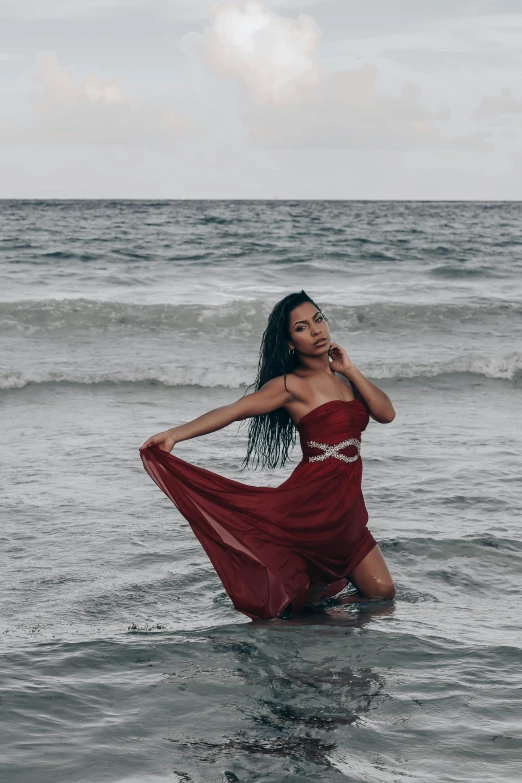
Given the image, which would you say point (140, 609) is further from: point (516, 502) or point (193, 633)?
point (516, 502)

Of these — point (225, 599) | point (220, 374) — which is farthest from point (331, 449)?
point (220, 374)

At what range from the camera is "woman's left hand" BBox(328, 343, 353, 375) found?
16.8 feet

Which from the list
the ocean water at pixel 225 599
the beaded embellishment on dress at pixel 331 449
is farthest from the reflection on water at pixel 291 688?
the beaded embellishment on dress at pixel 331 449

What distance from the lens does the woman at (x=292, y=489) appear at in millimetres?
5055

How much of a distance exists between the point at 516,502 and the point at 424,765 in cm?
397

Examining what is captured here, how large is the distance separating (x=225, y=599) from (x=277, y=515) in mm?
775

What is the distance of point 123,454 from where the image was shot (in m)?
8.86

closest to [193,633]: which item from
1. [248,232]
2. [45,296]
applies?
[45,296]

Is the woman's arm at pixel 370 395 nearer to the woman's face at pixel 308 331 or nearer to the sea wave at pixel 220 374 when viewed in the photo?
the woman's face at pixel 308 331

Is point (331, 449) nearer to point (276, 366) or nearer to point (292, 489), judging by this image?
point (292, 489)

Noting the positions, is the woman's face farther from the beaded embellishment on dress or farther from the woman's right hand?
Answer: the woman's right hand

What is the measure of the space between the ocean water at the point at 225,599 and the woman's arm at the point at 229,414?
999 millimetres

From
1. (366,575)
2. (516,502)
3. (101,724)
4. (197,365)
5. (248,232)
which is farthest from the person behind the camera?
(248,232)

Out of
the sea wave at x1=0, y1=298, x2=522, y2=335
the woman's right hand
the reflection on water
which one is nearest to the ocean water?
the reflection on water
